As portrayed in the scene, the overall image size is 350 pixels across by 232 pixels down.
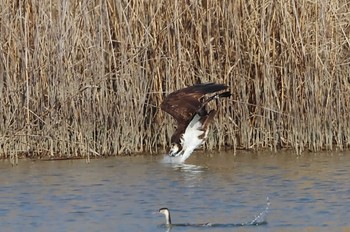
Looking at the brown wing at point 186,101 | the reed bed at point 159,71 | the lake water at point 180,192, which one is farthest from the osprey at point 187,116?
the reed bed at point 159,71

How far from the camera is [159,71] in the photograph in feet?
32.3

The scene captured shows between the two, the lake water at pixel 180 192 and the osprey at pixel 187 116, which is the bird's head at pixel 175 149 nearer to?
the osprey at pixel 187 116

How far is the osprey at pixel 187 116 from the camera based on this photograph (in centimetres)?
912

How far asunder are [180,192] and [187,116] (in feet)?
4.82

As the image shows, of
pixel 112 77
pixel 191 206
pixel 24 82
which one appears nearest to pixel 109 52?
pixel 112 77

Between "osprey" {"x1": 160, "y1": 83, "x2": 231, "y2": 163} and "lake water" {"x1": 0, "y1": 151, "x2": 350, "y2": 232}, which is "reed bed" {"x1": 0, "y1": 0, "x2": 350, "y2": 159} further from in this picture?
"osprey" {"x1": 160, "y1": 83, "x2": 231, "y2": 163}

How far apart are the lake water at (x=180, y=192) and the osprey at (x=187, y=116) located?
0.21m

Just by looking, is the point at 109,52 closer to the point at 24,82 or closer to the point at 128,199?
the point at 24,82

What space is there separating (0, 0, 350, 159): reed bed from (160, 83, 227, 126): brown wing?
1.54 ft

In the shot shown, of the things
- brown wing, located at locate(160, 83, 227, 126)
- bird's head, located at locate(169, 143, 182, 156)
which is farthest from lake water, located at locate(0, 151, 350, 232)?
brown wing, located at locate(160, 83, 227, 126)

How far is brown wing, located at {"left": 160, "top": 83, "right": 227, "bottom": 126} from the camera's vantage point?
9086 mm

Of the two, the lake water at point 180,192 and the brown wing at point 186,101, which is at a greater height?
the brown wing at point 186,101

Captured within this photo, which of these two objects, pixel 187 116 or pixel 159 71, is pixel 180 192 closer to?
pixel 187 116

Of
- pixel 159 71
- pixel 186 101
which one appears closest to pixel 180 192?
pixel 186 101
